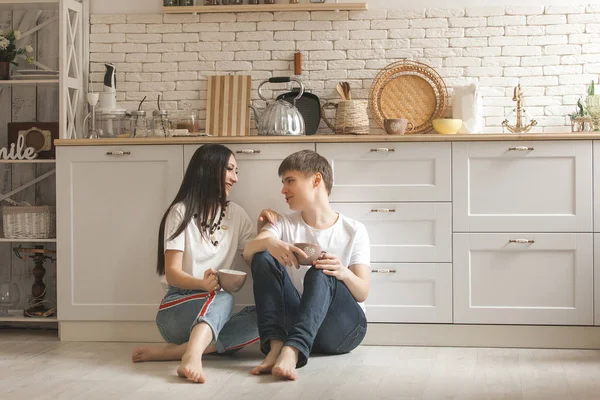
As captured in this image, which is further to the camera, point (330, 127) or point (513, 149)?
point (330, 127)

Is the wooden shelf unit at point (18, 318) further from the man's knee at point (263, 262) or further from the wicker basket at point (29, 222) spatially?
the man's knee at point (263, 262)

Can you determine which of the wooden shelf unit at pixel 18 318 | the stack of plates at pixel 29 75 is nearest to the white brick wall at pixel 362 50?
the stack of plates at pixel 29 75

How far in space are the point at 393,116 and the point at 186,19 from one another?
123 centimetres

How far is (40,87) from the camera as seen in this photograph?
4.73 meters

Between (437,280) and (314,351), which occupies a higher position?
(437,280)

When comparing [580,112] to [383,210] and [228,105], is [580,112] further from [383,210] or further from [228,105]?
[228,105]

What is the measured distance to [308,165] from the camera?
3.73 metres

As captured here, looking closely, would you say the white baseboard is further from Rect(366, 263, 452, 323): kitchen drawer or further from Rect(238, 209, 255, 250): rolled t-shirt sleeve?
Rect(238, 209, 255, 250): rolled t-shirt sleeve

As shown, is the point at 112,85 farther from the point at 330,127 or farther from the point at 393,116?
the point at 393,116

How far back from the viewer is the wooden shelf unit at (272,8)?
450 centimetres

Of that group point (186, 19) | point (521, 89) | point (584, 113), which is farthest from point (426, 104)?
point (186, 19)

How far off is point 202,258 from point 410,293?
961 millimetres

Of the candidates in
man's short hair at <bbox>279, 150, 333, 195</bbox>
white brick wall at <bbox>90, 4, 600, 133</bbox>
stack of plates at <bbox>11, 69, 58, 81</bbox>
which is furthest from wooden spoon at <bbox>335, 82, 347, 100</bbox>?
stack of plates at <bbox>11, 69, 58, 81</bbox>

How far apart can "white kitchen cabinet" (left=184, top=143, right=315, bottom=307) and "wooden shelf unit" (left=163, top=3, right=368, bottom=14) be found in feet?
2.97
